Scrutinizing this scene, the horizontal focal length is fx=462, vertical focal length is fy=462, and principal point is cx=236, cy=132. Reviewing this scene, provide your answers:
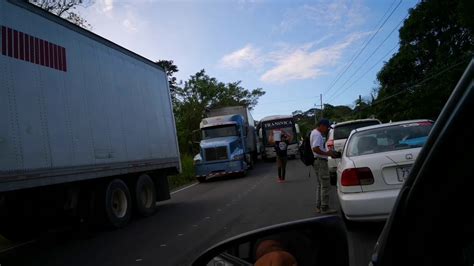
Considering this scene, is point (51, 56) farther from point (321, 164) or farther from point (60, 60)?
point (321, 164)

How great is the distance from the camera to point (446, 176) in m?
1.13

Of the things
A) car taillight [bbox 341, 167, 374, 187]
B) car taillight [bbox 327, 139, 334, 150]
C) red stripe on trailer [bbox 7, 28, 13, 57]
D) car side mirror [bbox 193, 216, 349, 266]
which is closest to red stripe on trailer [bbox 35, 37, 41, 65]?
red stripe on trailer [bbox 7, 28, 13, 57]

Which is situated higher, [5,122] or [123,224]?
[5,122]

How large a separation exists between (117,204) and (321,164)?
14.3ft

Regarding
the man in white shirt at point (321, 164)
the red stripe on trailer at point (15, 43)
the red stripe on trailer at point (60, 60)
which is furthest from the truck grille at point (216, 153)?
the red stripe on trailer at point (15, 43)

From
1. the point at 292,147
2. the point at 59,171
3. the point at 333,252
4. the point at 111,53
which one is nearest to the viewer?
the point at 333,252

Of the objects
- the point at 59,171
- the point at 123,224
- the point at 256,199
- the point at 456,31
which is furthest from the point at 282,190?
the point at 456,31

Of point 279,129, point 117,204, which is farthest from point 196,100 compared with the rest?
point 117,204

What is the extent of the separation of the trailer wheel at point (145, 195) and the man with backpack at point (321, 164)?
4.19m

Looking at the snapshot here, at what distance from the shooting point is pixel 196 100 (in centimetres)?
5328

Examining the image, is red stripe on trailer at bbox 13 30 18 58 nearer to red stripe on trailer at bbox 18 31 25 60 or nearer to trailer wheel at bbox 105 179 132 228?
red stripe on trailer at bbox 18 31 25 60

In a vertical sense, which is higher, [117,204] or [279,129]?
[279,129]

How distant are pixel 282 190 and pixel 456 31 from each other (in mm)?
31780

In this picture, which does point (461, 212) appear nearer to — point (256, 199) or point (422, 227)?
point (422, 227)
